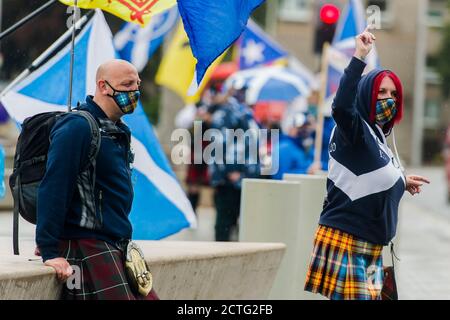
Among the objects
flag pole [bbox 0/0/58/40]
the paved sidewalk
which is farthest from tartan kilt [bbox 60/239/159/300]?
the paved sidewalk

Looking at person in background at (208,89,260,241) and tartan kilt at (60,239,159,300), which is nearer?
tartan kilt at (60,239,159,300)

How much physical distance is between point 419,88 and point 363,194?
46354mm

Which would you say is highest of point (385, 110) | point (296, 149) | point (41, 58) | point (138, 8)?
point (138, 8)

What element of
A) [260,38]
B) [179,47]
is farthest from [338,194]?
[260,38]

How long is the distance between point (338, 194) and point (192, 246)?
194cm

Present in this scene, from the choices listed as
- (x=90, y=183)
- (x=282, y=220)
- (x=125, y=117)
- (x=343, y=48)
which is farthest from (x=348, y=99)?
(x=343, y=48)

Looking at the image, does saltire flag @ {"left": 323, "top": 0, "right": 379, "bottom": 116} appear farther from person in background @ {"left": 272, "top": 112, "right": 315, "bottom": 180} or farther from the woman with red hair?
the woman with red hair

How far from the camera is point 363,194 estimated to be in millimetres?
5566

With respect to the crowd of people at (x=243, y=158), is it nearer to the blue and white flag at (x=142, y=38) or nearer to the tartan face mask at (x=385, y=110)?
the blue and white flag at (x=142, y=38)

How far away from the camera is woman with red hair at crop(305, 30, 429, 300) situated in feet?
18.3

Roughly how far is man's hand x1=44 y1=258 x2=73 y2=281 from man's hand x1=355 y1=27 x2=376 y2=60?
1.59 m

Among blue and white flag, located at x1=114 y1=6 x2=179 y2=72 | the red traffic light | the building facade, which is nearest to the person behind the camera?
the red traffic light

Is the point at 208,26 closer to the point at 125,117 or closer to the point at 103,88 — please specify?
the point at 103,88

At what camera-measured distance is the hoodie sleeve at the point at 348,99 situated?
5320mm
